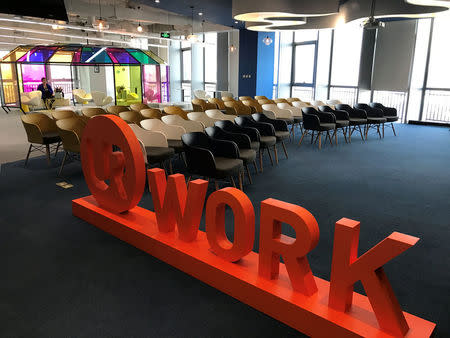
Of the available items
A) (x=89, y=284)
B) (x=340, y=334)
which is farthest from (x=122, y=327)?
(x=340, y=334)

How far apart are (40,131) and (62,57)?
9064mm

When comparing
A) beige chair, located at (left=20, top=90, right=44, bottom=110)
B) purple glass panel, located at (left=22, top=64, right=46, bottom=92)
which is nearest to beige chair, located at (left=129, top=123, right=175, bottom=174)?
beige chair, located at (left=20, top=90, right=44, bottom=110)

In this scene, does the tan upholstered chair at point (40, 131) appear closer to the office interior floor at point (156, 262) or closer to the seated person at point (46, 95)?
the office interior floor at point (156, 262)

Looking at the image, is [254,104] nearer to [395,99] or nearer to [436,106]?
[395,99]

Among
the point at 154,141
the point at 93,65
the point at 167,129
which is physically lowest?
the point at 154,141

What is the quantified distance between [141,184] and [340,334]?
2.23 m

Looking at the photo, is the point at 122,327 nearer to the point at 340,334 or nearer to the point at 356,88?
the point at 340,334

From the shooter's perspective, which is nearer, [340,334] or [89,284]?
[340,334]

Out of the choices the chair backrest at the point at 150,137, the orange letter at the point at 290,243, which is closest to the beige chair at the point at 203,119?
the chair backrest at the point at 150,137

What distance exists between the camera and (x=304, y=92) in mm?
15883

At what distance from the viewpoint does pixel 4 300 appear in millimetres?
2760

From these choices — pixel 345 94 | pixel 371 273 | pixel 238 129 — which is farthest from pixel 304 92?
pixel 371 273

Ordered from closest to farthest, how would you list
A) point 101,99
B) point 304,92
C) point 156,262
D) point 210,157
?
point 156,262 → point 210,157 → point 304,92 → point 101,99

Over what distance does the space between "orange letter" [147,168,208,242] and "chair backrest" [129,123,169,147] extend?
228 cm
